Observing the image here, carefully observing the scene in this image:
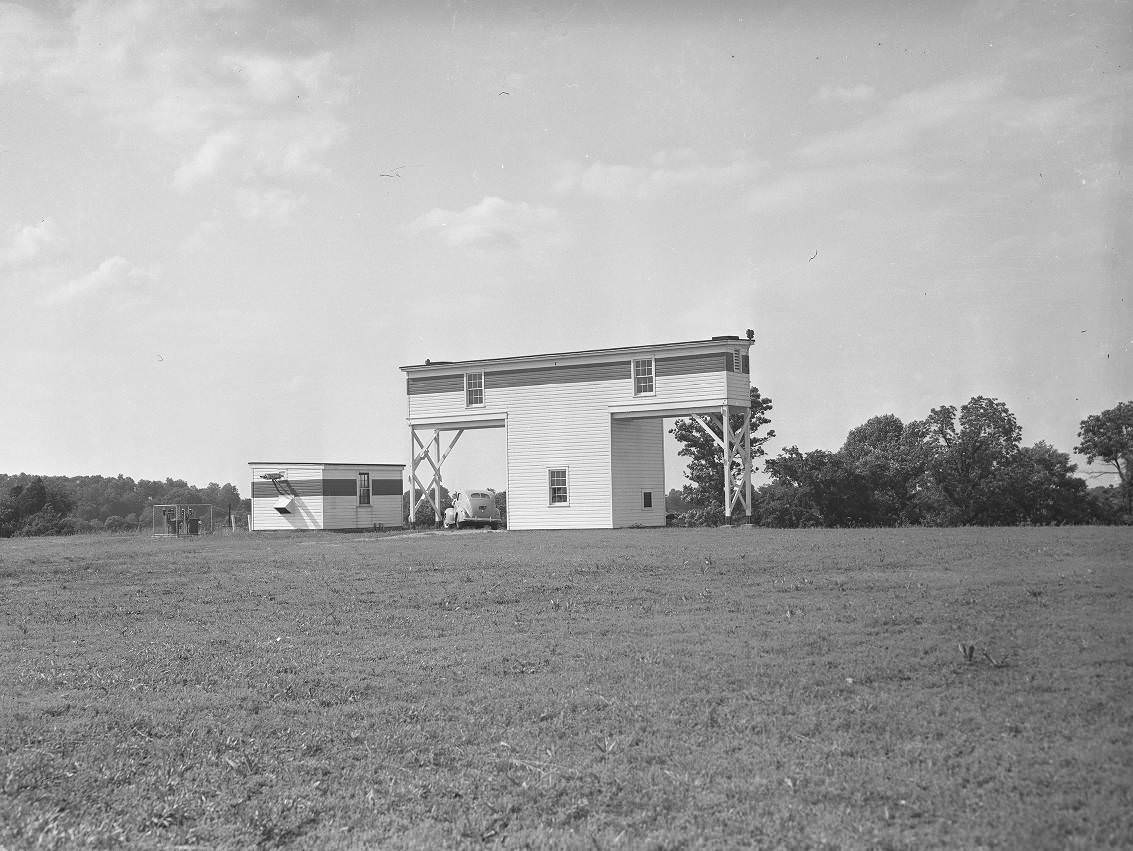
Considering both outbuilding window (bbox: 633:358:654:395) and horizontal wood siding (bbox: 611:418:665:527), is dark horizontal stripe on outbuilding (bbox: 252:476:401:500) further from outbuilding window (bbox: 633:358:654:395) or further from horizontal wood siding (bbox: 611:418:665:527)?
outbuilding window (bbox: 633:358:654:395)

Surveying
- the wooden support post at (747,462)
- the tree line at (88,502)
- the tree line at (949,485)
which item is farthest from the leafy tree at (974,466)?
the tree line at (88,502)

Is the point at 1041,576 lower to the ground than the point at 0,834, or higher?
higher

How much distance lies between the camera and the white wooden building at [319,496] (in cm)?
4772

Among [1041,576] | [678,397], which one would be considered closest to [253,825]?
[1041,576]

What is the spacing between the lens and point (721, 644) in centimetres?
1230

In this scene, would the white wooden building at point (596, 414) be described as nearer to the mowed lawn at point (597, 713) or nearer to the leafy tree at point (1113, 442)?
the leafy tree at point (1113, 442)

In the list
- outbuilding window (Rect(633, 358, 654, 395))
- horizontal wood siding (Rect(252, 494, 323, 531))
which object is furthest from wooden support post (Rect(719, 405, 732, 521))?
horizontal wood siding (Rect(252, 494, 323, 531))

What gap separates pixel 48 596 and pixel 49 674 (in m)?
8.28

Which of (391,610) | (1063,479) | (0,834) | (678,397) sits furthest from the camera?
(678,397)

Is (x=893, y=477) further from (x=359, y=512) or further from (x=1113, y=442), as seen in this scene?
(x=359, y=512)

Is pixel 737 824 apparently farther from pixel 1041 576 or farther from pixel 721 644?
pixel 1041 576

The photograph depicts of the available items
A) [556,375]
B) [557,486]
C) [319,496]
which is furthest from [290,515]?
[556,375]

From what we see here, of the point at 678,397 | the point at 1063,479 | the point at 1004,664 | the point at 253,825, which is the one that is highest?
the point at 678,397

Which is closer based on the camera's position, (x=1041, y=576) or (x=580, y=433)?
(x=1041, y=576)
